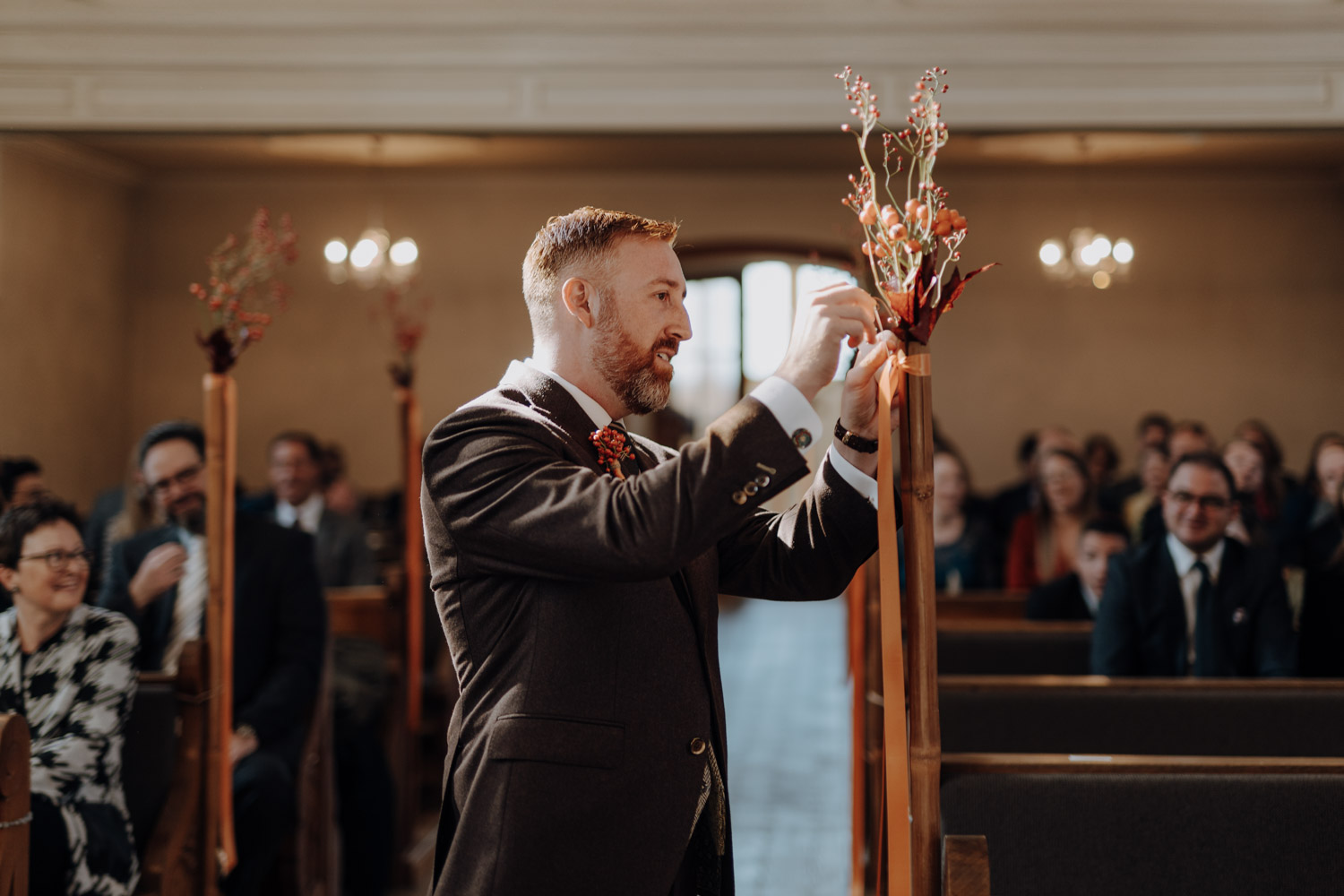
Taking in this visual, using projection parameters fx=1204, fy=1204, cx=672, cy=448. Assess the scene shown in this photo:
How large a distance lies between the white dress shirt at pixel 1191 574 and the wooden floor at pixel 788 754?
130 centimetres

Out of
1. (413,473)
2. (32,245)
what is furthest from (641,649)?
(32,245)

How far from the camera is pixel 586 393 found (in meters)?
1.54

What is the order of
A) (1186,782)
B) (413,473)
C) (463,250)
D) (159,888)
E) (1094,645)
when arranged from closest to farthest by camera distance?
(1186,782), (159,888), (1094,645), (413,473), (463,250)

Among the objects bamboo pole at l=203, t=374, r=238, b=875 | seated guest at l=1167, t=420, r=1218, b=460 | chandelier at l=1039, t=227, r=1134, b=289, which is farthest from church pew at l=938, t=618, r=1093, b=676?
chandelier at l=1039, t=227, r=1134, b=289

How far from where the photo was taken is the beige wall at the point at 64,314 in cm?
732

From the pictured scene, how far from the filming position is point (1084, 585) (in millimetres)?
3797

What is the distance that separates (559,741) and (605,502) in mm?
304

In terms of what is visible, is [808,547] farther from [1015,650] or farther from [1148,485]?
[1148,485]

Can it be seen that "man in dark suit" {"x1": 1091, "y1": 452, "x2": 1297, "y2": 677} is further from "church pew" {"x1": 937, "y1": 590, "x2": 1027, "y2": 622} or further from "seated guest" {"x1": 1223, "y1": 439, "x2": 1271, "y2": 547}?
"seated guest" {"x1": 1223, "y1": 439, "x2": 1271, "y2": 547}

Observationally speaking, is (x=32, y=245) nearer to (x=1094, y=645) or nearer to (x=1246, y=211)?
(x=1094, y=645)

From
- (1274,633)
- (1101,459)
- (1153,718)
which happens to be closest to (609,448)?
(1153,718)

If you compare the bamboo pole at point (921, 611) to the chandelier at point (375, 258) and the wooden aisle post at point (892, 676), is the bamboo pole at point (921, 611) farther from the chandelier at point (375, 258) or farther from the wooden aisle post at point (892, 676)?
the chandelier at point (375, 258)

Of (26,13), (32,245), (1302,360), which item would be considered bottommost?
(1302,360)

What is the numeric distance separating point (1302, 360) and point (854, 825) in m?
7.14
